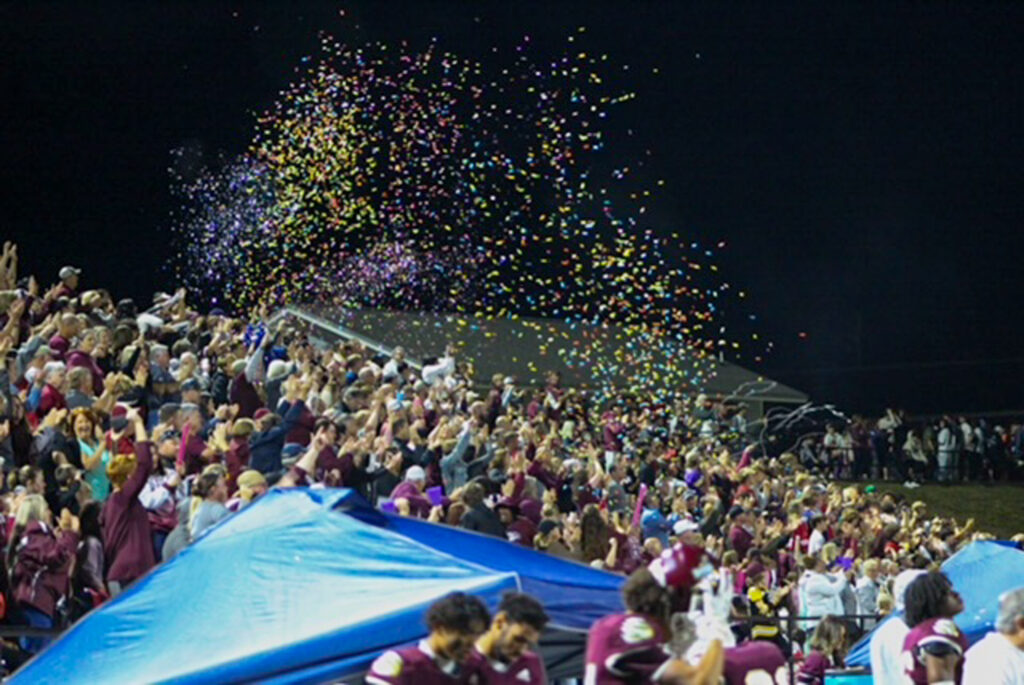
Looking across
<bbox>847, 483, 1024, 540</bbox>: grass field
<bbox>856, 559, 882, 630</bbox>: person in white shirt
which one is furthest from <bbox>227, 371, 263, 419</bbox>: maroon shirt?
<bbox>847, 483, 1024, 540</bbox>: grass field

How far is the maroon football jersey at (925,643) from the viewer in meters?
7.89

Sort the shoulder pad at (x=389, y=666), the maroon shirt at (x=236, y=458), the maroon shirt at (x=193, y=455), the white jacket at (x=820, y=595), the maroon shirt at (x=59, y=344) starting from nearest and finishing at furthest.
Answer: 1. the shoulder pad at (x=389, y=666)
2. the maroon shirt at (x=193, y=455)
3. the maroon shirt at (x=236, y=458)
4. the maroon shirt at (x=59, y=344)
5. the white jacket at (x=820, y=595)

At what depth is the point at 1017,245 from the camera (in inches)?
1569

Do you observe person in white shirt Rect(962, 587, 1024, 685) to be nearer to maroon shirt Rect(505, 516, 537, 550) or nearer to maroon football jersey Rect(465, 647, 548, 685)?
maroon football jersey Rect(465, 647, 548, 685)

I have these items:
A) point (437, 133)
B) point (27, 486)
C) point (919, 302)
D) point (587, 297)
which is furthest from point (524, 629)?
point (587, 297)

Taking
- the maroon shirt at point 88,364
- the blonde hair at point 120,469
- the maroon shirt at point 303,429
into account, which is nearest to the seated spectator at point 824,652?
the maroon shirt at point 303,429

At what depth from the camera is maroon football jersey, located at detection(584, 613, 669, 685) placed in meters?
6.25

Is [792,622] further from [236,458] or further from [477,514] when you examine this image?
[236,458]

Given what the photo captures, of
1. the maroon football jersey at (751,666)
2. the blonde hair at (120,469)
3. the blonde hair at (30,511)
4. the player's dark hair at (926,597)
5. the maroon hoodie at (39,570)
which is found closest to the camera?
the maroon football jersey at (751,666)

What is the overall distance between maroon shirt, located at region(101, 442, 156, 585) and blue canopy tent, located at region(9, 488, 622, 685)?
2268 mm

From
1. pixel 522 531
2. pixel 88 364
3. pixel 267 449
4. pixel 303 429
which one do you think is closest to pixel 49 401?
pixel 88 364

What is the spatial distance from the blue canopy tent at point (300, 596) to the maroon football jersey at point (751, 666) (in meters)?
1.95

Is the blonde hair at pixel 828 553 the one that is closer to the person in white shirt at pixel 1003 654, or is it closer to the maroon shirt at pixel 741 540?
the maroon shirt at pixel 741 540

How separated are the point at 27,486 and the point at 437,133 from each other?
12587 millimetres
